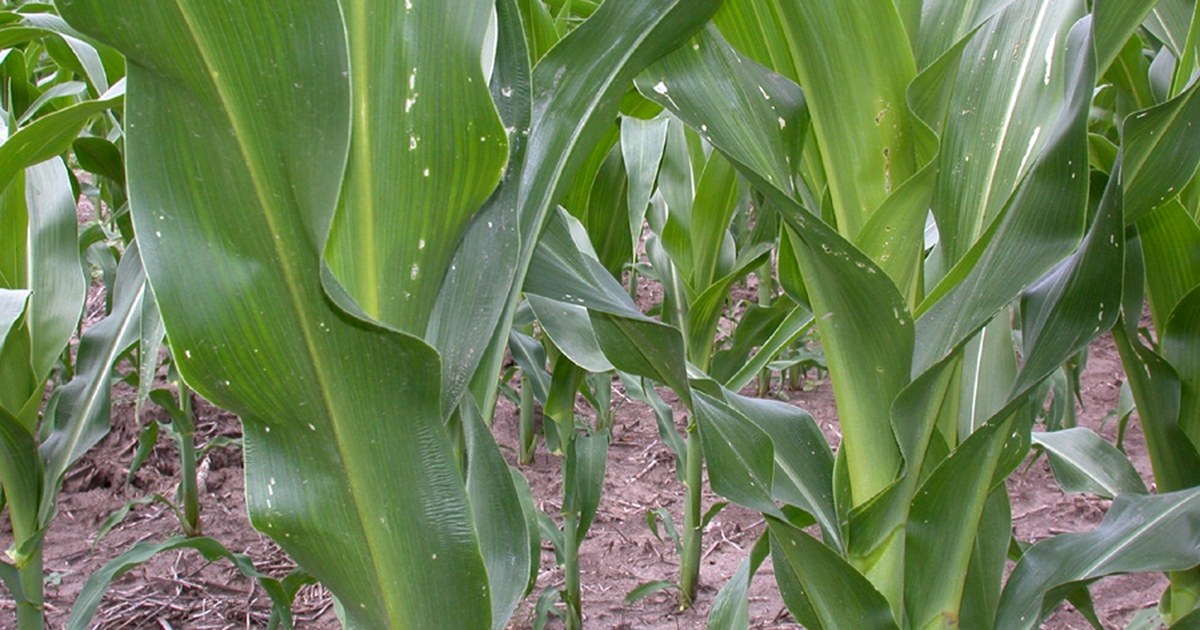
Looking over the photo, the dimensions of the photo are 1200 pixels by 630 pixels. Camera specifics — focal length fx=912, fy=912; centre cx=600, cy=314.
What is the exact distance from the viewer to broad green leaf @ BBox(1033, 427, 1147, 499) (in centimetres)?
111

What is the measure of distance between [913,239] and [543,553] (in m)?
1.35

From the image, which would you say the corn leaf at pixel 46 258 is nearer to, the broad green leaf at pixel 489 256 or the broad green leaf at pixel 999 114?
the broad green leaf at pixel 489 256

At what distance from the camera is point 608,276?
2.76ft

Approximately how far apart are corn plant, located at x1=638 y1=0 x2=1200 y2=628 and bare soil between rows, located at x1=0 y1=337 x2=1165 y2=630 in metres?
0.92

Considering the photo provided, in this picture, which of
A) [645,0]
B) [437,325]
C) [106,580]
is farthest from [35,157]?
[106,580]

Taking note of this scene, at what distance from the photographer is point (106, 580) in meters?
1.15

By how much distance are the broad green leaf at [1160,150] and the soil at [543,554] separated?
1.07 m

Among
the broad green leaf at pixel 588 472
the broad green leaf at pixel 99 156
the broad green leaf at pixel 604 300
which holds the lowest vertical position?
the broad green leaf at pixel 588 472

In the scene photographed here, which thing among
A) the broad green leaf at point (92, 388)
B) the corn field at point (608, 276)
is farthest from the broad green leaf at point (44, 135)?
the broad green leaf at point (92, 388)

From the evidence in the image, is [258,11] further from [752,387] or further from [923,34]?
[752,387]

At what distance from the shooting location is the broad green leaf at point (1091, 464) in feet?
3.63

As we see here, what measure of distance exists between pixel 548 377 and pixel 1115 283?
1.08m

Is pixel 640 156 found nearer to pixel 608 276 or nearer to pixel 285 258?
pixel 608 276

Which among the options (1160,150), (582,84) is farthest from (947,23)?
(582,84)
